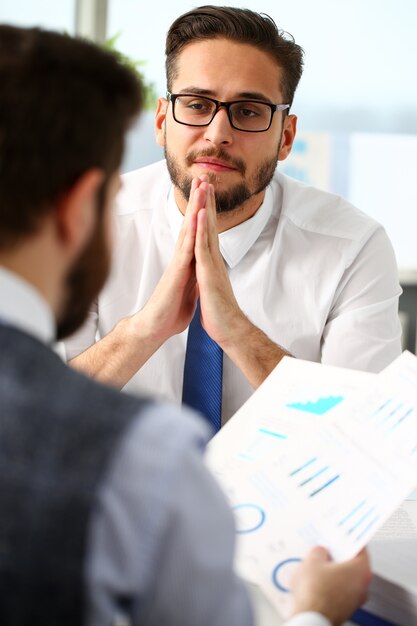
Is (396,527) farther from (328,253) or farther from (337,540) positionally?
(328,253)

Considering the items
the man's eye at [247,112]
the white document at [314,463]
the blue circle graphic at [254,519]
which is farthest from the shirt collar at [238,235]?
the blue circle graphic at [254,519]

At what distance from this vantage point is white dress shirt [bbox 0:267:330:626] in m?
0.59

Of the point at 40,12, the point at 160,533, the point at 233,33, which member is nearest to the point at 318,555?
the point at 160,533

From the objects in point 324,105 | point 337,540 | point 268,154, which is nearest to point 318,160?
point 324,105

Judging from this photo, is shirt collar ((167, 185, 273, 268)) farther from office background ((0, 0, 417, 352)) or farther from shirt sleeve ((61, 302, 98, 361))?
office background ((0, 0, 417, 352))

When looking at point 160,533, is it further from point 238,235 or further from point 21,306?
point 238,235

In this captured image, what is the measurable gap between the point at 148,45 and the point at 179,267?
206cm

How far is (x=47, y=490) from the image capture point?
23.0 inches

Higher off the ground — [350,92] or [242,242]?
[350,92]

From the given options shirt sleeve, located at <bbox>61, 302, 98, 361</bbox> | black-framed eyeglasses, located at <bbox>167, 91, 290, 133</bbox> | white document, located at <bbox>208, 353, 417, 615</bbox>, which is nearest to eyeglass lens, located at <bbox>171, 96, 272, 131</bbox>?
black-framed eyeglasses, located at <bbox>167, 91, 290, 133</bbox>

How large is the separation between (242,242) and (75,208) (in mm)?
1342

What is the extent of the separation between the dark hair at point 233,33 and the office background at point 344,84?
1.42m

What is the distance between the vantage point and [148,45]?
11.6ft

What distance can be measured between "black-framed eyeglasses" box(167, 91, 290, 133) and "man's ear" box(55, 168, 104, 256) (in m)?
1.27
